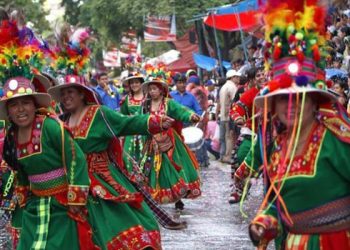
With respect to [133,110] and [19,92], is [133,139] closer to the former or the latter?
[133,110]

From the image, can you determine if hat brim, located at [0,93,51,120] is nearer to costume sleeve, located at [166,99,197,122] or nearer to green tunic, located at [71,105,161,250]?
green tunic, located at [71,105,161,250]

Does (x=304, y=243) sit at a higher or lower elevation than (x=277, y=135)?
lower

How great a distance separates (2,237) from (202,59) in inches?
694

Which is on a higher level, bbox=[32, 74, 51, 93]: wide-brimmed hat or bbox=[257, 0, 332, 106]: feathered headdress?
bbox=[257, 0, 332, 106]: feathered headdress

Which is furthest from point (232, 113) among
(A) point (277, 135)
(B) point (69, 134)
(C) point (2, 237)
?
(A) point (277, 135)

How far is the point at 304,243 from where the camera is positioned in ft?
15.5

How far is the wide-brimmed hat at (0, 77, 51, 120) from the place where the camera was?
596 cm

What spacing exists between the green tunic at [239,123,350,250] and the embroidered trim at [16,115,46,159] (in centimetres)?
188

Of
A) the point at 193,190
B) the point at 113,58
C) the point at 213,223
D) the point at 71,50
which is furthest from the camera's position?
the point at 113,58

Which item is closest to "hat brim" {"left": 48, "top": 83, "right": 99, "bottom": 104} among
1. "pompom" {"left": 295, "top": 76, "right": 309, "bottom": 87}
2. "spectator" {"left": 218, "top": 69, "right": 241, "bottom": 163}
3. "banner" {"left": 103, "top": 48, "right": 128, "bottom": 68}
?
"pompom" {"left": 295, "top": 76, "right": 309, "bottom": 87}

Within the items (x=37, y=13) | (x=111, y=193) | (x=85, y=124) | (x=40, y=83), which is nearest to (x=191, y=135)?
(x=85, y=124)

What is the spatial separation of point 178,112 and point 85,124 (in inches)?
134

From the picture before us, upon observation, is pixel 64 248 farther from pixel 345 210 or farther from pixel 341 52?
pixel 341 52

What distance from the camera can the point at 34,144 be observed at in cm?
595
